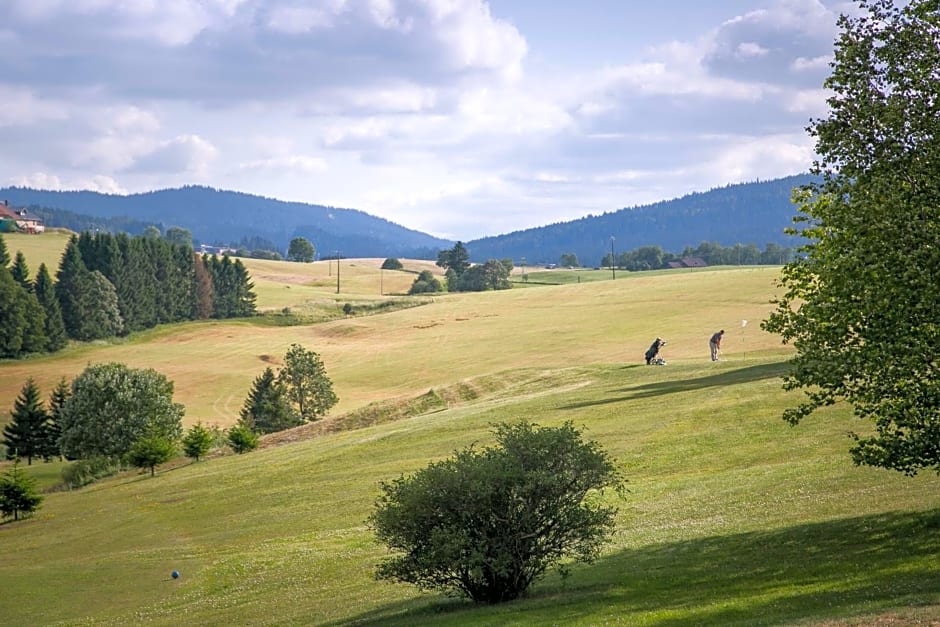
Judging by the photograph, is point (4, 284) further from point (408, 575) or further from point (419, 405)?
point (408, 575)

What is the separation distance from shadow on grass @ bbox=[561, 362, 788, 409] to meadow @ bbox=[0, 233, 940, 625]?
8.8 inches

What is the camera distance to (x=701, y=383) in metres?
49.3

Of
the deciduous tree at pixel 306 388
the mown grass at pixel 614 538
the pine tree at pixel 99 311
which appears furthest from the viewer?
the pine tree at pixel 99 311

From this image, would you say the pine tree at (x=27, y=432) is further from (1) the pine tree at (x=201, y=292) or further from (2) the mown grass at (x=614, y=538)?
(1) the pine tree at (x=201, y=292)

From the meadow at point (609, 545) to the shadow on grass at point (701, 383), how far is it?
0.73 ft

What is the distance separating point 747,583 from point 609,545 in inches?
282

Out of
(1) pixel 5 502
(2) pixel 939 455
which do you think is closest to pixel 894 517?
(2) pixel 939 455

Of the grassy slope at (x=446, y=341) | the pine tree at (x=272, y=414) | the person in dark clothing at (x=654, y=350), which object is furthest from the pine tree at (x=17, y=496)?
the person in dark clothing at (x=654, y=350)

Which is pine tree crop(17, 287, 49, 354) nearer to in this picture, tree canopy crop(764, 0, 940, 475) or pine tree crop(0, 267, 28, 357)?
pine tree crop(0, 267, 28, 357)

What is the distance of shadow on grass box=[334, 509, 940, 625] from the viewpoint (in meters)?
17.6

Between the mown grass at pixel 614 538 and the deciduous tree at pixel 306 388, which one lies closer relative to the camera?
the mown grass at pixel 614 538

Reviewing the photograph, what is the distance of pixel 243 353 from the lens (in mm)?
115125

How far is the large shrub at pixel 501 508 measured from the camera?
70.6 feet

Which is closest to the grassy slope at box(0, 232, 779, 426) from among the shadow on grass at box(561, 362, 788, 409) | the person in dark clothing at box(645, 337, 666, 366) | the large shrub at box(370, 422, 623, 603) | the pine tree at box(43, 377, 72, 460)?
the person in dark clothing at box(645, 337, 666, 366)
